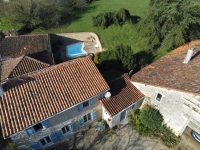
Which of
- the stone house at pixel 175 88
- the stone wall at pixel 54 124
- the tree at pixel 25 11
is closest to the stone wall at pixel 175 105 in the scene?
the stone house at pixel 175 88

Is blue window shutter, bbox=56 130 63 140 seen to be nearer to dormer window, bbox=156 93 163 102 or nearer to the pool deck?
dormer window, bbox=156 93 163 102

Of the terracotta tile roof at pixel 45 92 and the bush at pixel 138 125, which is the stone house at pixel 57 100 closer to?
the terracotta tile roof at pixel 45 92

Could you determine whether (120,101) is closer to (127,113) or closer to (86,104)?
(127,113)

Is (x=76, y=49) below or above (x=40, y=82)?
below

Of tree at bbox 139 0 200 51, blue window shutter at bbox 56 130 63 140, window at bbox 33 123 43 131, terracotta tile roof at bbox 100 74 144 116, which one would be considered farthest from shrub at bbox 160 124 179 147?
window at bbox 33 123 43 131

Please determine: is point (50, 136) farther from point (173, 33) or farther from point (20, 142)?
point (173, 33)

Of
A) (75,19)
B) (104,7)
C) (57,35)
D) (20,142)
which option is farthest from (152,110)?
(104,7)

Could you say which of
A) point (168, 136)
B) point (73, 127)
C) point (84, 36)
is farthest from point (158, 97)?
point (84, 36)
